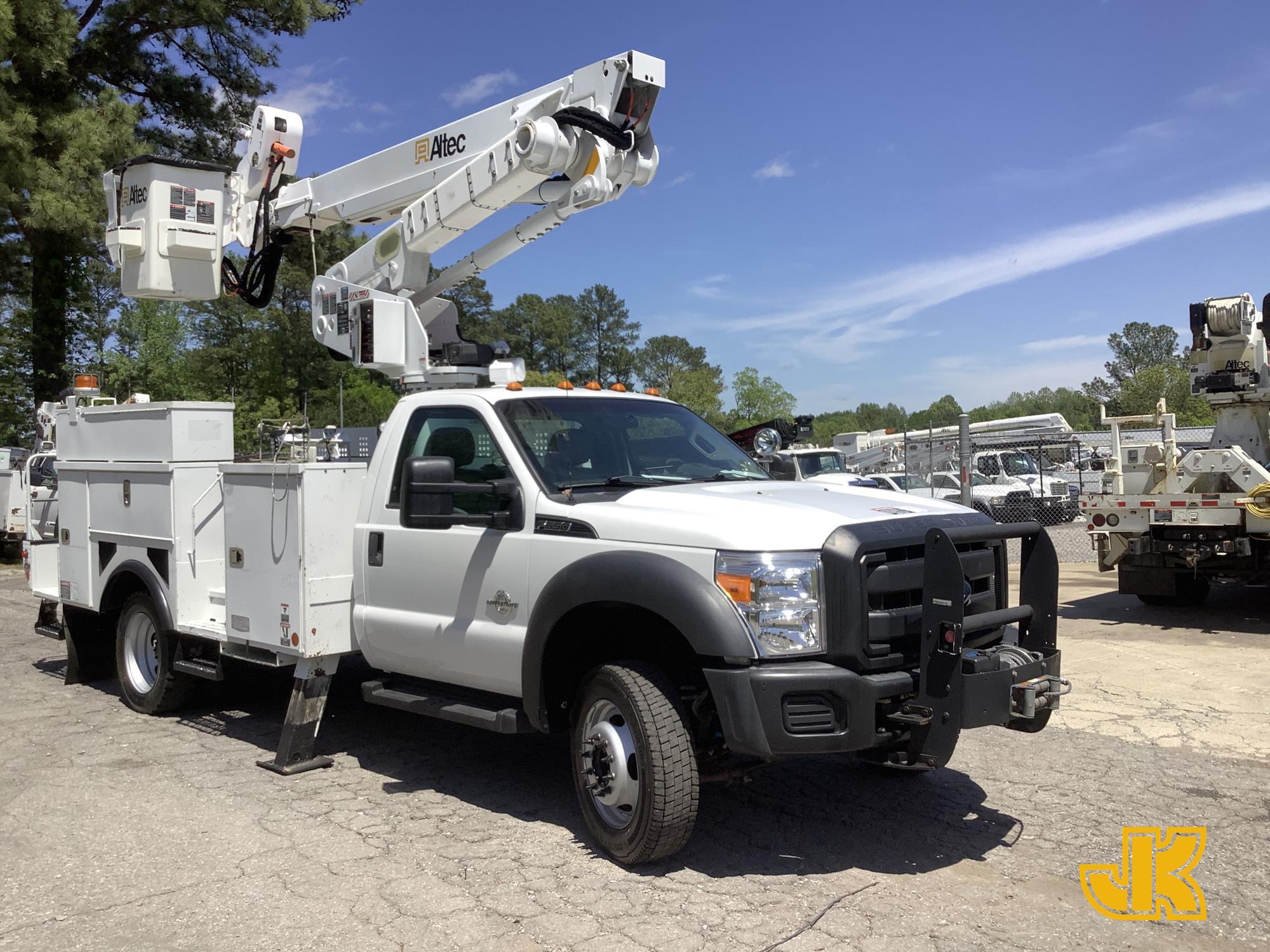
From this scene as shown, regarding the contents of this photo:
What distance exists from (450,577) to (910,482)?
17827mm

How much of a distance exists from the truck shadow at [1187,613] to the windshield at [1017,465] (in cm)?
1248

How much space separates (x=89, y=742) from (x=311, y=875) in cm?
302

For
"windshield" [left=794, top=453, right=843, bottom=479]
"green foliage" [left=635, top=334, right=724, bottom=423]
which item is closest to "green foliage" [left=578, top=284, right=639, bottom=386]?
"green foliage" [left=635, top=334, right=724, bottom=423]

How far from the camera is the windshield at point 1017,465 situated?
25578mm

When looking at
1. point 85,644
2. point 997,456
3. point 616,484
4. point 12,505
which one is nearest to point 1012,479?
point 997,456

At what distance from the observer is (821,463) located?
21.8 m

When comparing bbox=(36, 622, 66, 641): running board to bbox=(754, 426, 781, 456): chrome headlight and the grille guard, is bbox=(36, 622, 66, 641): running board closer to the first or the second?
bbox=(754, 426, 781, 456): chrome headlight

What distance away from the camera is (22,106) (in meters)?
18.5

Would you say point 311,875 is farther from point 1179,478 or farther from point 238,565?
point 1179,478

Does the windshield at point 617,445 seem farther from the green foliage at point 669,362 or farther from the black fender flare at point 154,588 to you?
the green foliage at point 669,362

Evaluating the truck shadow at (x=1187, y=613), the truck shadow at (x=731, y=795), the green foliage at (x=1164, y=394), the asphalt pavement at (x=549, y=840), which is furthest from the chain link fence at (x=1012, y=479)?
the green foliage at (x=1164, y=394)

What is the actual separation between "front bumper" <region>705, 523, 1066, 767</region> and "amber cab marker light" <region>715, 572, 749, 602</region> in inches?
10.7

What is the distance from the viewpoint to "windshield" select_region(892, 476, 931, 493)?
21.2 meters

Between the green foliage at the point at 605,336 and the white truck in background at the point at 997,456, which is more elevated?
the green foliage at the point at 605,336
